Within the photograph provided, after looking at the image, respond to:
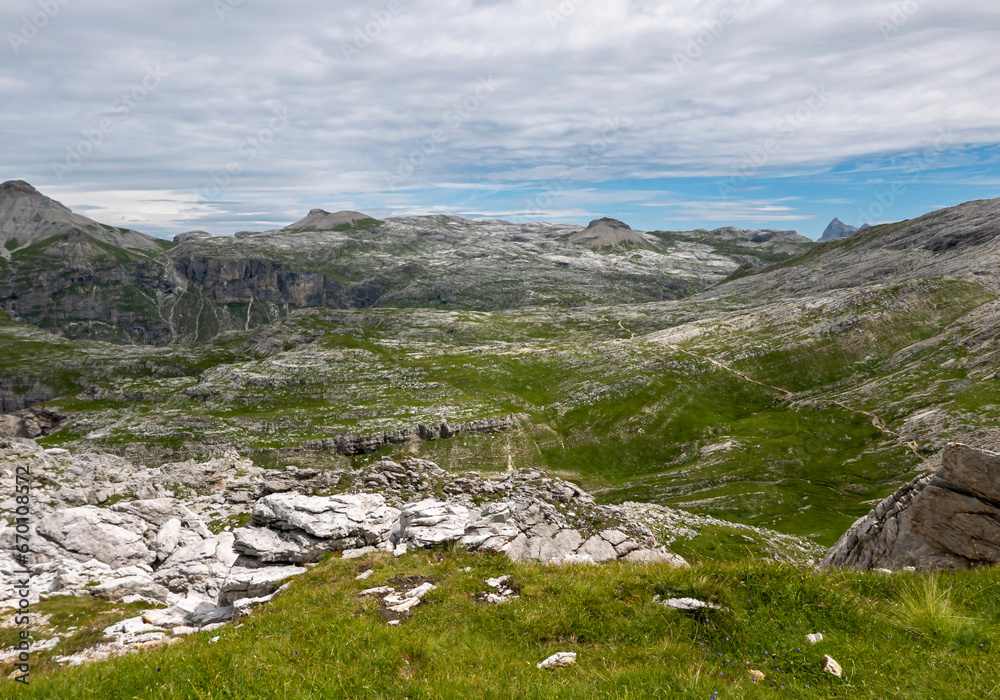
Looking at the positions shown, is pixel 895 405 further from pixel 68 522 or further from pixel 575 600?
pixel 68 522

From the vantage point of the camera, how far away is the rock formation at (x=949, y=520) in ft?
54.0

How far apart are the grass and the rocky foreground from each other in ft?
9.58

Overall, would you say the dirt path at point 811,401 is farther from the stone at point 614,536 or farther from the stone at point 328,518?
the stone at point 328,518

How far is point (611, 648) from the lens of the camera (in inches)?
428

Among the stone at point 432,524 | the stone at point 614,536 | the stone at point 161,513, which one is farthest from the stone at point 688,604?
the stone at point 161,513

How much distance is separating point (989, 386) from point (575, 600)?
118882mm

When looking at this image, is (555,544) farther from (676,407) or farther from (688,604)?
(676,407)

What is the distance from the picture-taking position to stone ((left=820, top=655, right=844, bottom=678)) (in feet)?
28.6

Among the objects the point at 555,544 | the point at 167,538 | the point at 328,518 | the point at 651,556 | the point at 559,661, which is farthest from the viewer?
the point at 167,538

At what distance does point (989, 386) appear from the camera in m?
91.2

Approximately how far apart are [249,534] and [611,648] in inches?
1005

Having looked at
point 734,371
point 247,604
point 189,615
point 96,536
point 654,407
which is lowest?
point 654,407

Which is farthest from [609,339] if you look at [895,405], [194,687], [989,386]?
[194,687]

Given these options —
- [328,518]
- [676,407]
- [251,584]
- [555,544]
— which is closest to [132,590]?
[328,518]
